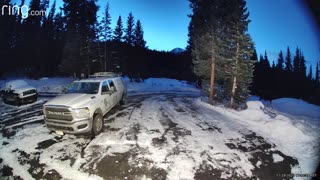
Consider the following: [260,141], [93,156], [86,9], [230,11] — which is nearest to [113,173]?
[93,156]

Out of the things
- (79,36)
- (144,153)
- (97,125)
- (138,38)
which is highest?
(138,38)

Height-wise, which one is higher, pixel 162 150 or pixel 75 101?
pixel 75 101

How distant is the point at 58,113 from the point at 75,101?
2.47 ft

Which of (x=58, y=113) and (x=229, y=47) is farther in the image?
(x=229, y=47)

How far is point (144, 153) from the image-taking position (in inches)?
280

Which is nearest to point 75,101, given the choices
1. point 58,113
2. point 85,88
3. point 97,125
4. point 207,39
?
point 58,113

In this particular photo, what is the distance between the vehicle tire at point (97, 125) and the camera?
27.8ft

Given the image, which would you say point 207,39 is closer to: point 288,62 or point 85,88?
point 85,88

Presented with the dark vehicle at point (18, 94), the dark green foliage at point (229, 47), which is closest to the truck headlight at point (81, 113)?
the dark vehicle at point (18, 94)

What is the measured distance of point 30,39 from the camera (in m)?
43.6

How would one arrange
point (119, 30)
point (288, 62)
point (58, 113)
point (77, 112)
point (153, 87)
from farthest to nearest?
point (288, 62) < point (119, 30) < point (153, 87) < point (58, 113) < point (77, 112)

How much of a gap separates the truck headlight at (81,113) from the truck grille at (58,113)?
188 millimetres

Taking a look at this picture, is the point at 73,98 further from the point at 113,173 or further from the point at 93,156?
the point at 113,173

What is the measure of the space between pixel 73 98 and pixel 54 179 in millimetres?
3534
